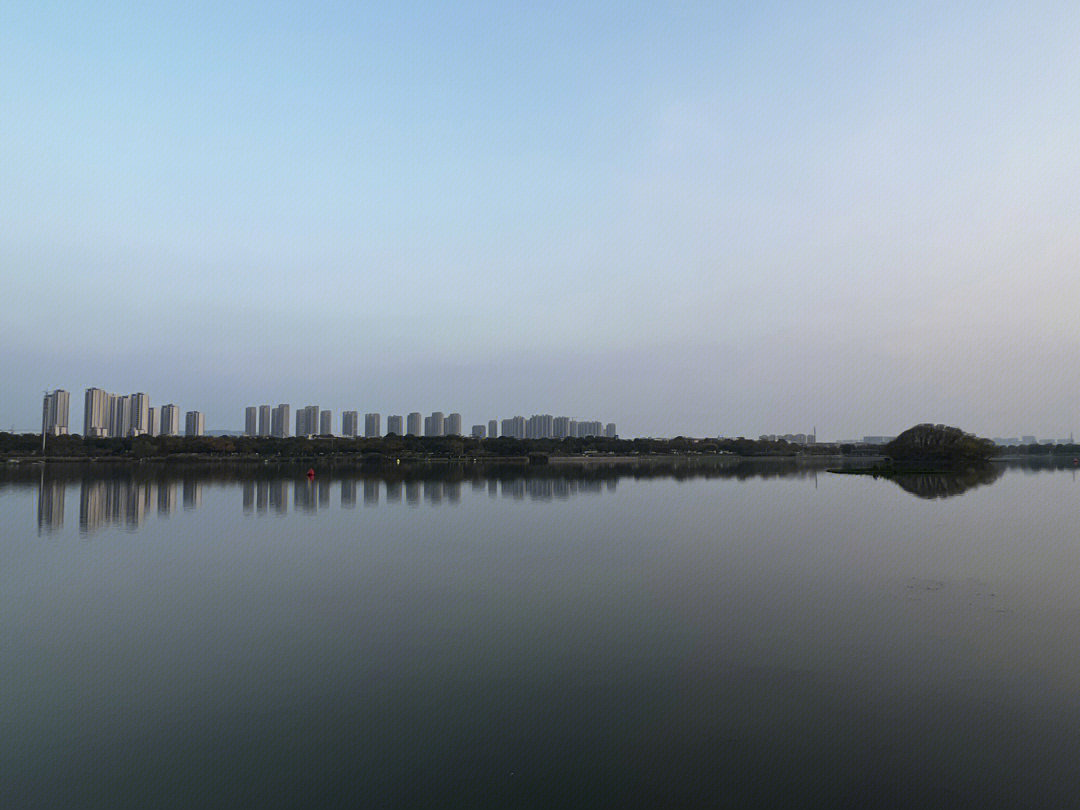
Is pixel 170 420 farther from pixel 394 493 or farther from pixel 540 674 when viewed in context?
pixel 540 674

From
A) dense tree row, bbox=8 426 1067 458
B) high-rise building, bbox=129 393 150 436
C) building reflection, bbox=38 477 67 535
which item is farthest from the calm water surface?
high-rise building, bbox=129 393 150 436

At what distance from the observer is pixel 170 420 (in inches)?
6644

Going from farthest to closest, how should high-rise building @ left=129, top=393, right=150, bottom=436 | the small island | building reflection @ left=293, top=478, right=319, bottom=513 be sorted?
1. high-rise building @ left=129, top=393, right=150, bottom=436
2. the small island
3. building reflection @ left=293, top=478, right=319, bottom=513

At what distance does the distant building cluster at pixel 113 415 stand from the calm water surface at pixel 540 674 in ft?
469

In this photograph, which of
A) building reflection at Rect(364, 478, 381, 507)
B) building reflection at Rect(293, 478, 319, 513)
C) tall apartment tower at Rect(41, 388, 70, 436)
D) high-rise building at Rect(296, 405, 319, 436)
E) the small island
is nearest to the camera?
building reflection at Rect(293, 478, 319, 513)

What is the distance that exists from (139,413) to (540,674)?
178579mm

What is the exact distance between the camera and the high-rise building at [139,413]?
6196 inches

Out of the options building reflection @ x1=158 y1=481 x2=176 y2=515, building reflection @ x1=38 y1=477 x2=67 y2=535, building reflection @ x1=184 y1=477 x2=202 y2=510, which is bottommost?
building reflection @ x1=184 y1=477 x2=202 y2=510

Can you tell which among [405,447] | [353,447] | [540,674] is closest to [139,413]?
[353,447]

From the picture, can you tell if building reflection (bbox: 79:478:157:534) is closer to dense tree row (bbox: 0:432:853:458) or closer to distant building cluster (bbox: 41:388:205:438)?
dense tree row (bbox: 0:432:853:458)

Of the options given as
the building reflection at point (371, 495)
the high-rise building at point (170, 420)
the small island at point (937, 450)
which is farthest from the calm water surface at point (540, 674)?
the high-rise building at point (170, 420)

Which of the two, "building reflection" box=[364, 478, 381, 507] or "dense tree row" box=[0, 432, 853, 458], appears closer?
"building reflection" box=[364, 478, 381, 507]

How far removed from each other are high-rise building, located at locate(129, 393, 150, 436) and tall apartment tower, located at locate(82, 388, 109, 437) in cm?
660

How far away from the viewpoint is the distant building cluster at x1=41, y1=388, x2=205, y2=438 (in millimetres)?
140625
